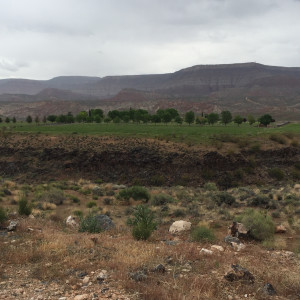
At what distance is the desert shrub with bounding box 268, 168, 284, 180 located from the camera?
131 feet

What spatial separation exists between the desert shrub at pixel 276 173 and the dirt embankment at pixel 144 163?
2.57 feet

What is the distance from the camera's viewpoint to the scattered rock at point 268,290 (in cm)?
570

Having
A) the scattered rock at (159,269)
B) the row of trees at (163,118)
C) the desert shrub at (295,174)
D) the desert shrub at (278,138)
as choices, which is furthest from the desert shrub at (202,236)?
the row of trees at (163,118)

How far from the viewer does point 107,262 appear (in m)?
7.13

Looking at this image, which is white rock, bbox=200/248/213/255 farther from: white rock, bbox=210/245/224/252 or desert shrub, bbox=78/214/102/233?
desert shrub, bbox=78/214/102/233

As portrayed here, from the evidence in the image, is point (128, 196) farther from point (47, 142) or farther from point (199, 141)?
point (47, 142)

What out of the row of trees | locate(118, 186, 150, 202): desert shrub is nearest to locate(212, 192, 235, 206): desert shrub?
locate(118, 186, 150, 202): desert shrub

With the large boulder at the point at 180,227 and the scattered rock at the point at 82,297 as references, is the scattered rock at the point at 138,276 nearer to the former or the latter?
the scattered rock at the point at 82,297

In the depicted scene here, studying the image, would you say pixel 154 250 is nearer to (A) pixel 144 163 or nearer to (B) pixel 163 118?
(A) pixel 144 163

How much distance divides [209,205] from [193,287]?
43.9 ft

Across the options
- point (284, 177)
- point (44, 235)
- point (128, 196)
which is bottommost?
point (284, 177)

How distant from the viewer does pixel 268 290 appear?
5746 mm

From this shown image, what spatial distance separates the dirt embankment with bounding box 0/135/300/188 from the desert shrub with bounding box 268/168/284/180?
78cm

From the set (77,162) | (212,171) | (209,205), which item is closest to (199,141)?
(212,171)
